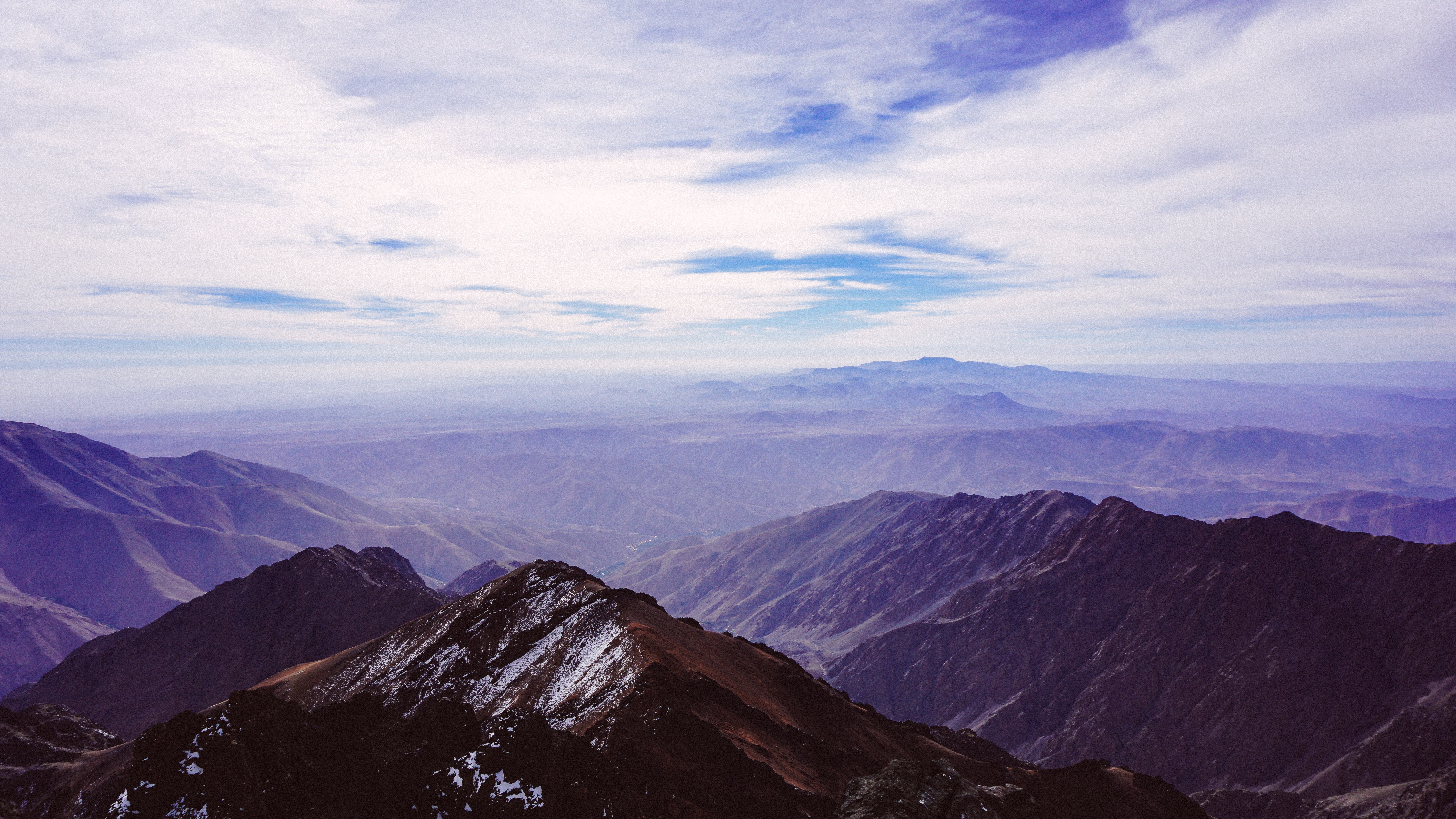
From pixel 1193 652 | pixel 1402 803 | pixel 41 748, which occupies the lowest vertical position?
pixel 1193 652

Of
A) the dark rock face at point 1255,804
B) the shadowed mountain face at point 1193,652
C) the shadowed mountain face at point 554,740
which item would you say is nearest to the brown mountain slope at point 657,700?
the shadowed mountain face at point 554,740

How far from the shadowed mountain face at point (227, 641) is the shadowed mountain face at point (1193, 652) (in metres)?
106

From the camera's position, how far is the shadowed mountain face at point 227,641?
119938mm

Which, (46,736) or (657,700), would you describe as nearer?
(657,700)

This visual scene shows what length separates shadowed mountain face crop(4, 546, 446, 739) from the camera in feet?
393

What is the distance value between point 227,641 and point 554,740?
12990 centimetres

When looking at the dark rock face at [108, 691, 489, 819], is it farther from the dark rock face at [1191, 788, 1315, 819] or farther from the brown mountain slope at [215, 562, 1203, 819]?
the dark rock face at [1191, 788, 1315, 819]

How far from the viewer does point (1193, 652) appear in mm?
130250

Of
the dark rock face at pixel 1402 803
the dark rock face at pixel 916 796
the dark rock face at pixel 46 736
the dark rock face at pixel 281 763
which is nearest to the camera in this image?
the dark rock face at pixel 281 763

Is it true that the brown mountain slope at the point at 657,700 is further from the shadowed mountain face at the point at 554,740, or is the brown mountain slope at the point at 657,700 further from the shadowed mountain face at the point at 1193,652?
the shadowed mountain face at the point at 1193,652

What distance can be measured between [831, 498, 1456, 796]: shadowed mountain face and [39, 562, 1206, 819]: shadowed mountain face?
56691 mm

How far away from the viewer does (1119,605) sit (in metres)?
152

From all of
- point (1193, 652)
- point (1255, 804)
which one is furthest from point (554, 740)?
point (1193, 652)

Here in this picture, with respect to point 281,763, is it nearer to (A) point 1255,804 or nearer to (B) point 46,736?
(B) point 46,736
